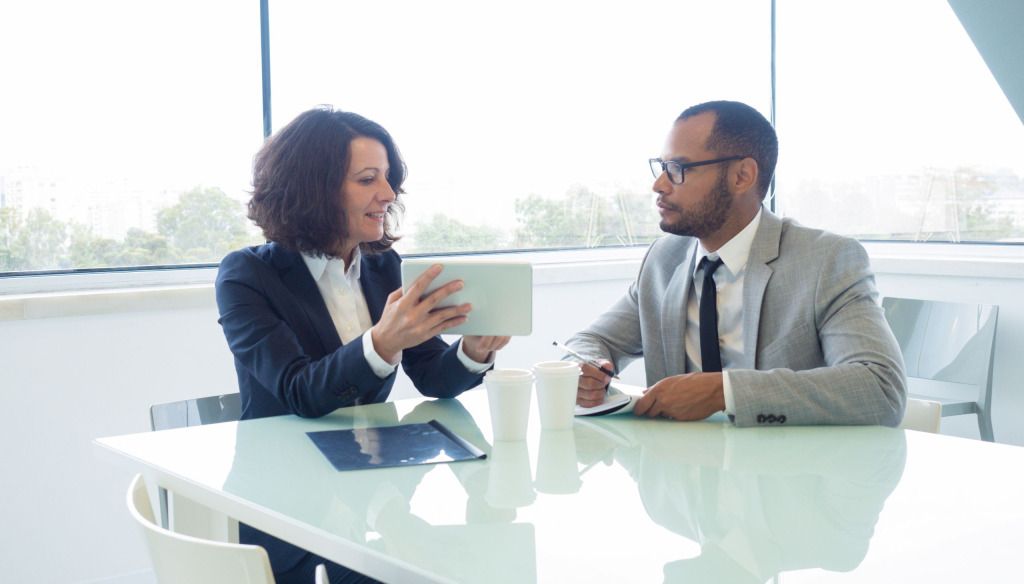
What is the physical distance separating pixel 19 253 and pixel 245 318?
4.78 feet

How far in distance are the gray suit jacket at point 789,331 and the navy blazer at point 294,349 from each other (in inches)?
15.6

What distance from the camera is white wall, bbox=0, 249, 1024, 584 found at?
2.61 meters

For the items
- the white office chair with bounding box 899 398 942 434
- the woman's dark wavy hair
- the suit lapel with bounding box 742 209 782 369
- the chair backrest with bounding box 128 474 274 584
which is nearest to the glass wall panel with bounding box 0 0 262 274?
the woman's dark wavy hair

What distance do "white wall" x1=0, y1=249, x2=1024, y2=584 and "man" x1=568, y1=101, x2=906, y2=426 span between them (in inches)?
56.8

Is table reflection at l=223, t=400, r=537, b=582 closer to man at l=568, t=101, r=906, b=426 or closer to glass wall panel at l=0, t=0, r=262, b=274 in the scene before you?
man at l=568, t=101, r=906, b=426

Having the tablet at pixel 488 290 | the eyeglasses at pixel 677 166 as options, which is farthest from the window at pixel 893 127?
the tablet at pixel 488 290

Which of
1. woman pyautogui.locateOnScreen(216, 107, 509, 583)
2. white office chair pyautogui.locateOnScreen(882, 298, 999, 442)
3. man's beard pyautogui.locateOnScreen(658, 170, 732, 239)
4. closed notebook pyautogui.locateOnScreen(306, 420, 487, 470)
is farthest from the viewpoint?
white office chair pyautogui.locateOnScreen(882, 298, 999, 442)

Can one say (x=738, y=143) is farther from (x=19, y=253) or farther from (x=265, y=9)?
(x=19, y=253)

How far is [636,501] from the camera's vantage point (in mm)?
1180

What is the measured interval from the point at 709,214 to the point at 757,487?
1017 mm

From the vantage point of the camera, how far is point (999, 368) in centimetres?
343

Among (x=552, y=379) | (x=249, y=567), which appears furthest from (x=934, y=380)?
(x=249, y=567)

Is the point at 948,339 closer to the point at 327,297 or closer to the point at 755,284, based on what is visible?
the point at 755,284

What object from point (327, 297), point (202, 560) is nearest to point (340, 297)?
point (327, 297)
